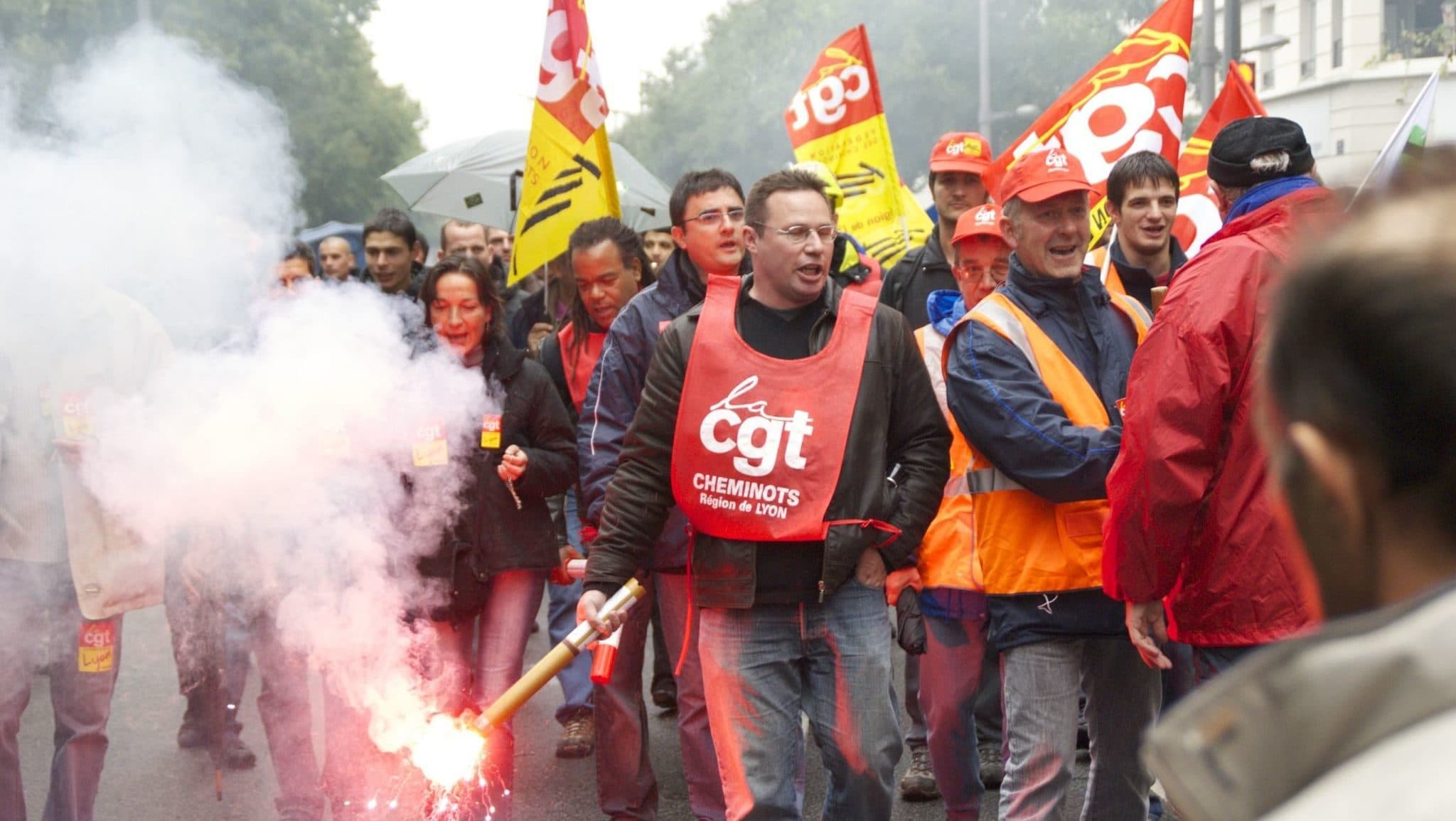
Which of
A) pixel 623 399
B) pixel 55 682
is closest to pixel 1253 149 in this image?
pixel 623 399

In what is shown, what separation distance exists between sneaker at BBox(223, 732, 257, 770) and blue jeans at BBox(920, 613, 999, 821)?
3480 millimetres

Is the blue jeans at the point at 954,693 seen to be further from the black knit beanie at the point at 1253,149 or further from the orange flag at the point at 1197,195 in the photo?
the orange flag at the point at 1197,195

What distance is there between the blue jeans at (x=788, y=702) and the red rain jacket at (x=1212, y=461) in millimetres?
890

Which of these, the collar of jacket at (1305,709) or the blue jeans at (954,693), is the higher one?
the collar of jacket at (1305,709)

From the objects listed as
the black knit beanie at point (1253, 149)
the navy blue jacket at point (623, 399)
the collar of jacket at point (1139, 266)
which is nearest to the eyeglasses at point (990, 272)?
the collar of jacket at point (1139, 266)

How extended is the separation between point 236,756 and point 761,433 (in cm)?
383

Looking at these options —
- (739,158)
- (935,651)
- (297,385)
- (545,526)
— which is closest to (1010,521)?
(935,651)

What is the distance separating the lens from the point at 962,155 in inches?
285

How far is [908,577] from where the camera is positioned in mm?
4438

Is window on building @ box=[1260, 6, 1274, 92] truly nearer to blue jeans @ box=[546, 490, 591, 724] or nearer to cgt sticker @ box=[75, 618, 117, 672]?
blue jeans @ box=[546, 490, 591, 724]

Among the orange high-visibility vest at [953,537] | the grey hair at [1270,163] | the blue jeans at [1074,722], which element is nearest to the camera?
the grey hair at [1270,163]

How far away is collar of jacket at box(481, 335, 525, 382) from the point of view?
18.6 feet

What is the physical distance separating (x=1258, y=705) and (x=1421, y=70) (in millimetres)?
30077

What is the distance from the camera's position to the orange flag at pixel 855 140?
29.9 feet
